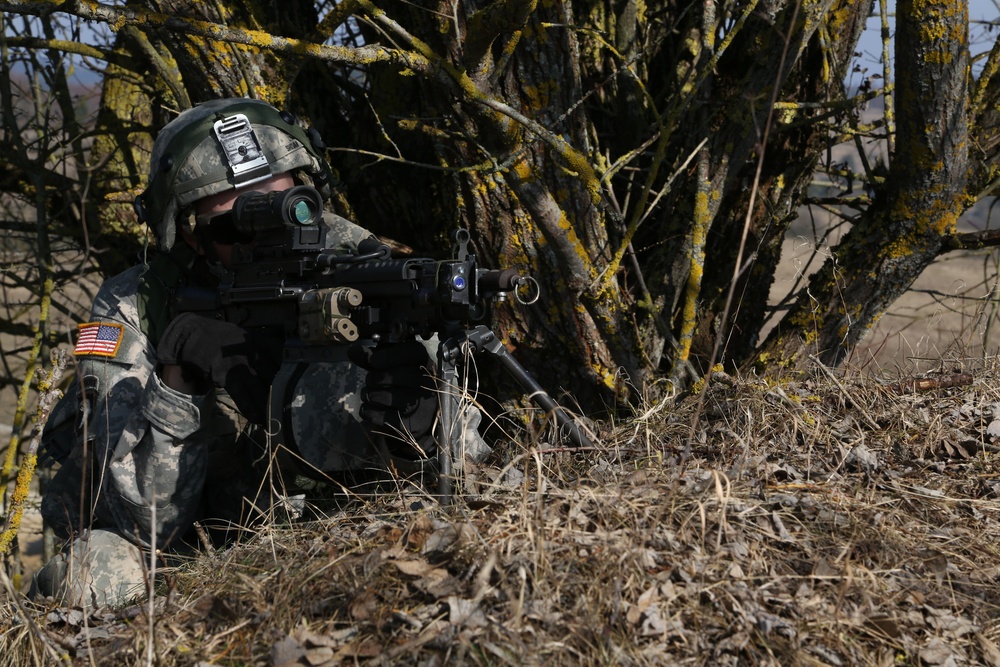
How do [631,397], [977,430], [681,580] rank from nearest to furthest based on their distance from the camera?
[681,580]
[977,430]
[631,397]

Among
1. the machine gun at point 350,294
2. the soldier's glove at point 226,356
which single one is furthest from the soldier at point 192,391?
the machine gun at point 350,294

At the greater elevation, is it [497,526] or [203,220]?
[203,220]

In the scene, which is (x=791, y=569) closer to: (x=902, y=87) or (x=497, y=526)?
(x=497, y=526)

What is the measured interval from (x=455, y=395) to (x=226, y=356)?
0.89 meters

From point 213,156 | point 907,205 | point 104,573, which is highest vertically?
point 213,156

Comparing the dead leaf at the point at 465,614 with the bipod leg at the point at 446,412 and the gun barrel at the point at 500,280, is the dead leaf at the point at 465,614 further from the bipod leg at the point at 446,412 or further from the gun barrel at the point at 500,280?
the gun barrel at the point at 500,280

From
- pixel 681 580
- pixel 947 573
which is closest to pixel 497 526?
pixel 681 580

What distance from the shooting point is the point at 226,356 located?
10.0ft

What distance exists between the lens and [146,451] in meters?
3.15

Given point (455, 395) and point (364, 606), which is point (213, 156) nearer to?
point (455, 395)

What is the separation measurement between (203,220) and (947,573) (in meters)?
2.78

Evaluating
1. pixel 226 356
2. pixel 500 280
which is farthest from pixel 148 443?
pixel 500 280

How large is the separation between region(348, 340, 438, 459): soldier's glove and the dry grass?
0.27 m

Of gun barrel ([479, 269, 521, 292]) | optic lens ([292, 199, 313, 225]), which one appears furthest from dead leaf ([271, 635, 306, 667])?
optic lens ([292, 199, 313, 225])
